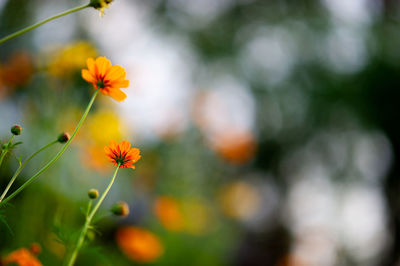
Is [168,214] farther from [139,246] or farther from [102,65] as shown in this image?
[102,65]

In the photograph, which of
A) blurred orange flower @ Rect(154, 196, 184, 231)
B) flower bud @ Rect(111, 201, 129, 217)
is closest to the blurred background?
blurred orange flower @ Rect(154, 196, 184, 231)

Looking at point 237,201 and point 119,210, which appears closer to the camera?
point 119,210

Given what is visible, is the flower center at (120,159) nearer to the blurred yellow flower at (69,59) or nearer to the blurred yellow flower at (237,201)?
the blurred yellow flower at (69,59)

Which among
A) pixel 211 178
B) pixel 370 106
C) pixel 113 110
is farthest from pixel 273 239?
pixel 113 110

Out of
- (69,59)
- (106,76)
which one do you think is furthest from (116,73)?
(69,59)

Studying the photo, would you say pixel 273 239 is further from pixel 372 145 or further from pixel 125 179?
pixel 125 179

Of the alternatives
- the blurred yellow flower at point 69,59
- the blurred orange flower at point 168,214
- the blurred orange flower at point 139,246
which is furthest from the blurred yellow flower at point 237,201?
the blurred yellow flower at point 69,59
